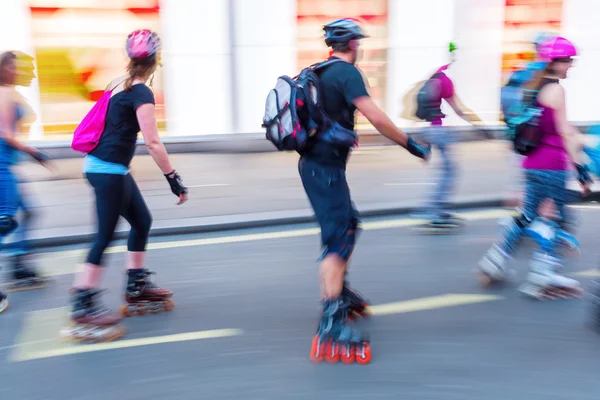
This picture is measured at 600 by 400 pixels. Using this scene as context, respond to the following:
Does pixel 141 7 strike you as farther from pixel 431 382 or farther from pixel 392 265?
pixel 431 382

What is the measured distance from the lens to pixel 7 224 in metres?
4.41

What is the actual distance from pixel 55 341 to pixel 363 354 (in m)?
1.83

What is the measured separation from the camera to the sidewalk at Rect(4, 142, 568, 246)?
634 centimetres

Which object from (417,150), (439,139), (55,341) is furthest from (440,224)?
(55,341)

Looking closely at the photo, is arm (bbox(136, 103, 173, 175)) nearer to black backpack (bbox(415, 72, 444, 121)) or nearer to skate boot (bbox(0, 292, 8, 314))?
skate boot (bbox(0, 292, 8, 314))

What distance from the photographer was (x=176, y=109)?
1089 cm

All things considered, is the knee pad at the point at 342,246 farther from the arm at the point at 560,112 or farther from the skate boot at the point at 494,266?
the arm at the point at 560,112

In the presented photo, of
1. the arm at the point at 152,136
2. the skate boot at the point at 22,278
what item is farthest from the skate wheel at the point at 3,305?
the arm at the point at 152,136

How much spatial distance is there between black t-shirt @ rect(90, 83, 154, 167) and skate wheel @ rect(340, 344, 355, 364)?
165 cm

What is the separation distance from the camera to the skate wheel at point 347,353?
348 cm

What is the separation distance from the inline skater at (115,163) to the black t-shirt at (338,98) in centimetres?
93

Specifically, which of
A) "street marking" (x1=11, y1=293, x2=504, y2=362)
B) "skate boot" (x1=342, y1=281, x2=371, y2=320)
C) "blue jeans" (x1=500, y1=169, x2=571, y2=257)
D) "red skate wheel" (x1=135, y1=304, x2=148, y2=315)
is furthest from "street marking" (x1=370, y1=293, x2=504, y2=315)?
"red skate wheel" (x1=135, y1=304, x2=148, y2=315)

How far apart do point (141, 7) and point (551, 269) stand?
28.3 feet

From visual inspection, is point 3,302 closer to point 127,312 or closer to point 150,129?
point 127,312
